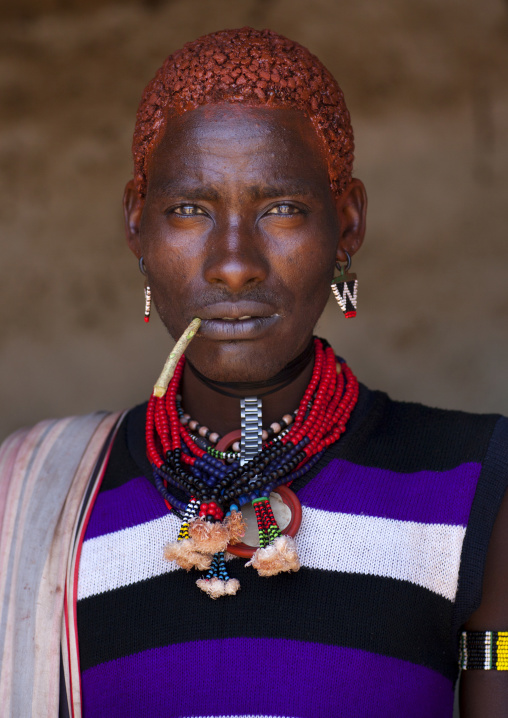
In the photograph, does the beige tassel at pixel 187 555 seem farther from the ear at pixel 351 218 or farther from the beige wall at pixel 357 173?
the beige wall at pixel 357 173

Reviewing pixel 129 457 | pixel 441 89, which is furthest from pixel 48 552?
pixel 441 89

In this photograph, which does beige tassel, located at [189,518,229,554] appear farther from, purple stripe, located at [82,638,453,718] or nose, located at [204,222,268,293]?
nose, located at [204,222,268,293]

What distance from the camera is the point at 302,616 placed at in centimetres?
170

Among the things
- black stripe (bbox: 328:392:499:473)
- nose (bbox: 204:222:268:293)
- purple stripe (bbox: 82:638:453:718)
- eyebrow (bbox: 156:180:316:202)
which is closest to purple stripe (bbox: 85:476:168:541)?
purple stripe (bbox: 82:638:453:718)

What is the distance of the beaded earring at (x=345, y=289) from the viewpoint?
6.18ft

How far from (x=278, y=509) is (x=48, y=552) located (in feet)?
1.68

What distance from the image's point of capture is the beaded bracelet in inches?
67.1

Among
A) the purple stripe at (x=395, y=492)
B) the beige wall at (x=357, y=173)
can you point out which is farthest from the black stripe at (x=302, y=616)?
the beige wall at (x=357, y=173)

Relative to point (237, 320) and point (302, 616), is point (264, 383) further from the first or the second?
point (302, 616)

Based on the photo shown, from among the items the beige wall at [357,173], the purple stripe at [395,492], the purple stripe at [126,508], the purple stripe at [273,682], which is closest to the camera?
the purple stripe at [273,682]

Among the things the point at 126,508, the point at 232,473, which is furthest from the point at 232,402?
the point at 126,508

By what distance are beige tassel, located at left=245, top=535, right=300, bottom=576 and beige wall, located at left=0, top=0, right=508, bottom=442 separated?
1766mm

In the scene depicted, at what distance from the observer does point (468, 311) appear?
3.29 m

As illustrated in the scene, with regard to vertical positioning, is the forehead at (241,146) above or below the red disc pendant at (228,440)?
above
